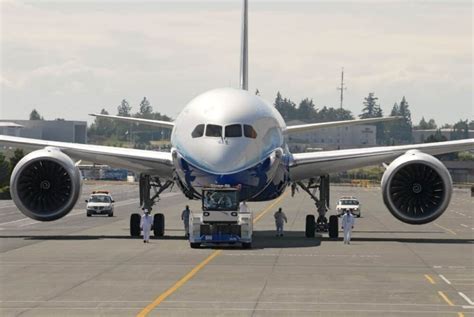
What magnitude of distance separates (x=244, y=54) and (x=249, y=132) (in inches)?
718

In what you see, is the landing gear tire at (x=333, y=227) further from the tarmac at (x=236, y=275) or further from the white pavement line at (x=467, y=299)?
the white pavement line at (x=467, y=299)

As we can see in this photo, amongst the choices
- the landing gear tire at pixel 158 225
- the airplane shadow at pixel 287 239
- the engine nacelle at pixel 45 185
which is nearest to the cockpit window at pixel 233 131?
the airplane shadow at pixel 287 239

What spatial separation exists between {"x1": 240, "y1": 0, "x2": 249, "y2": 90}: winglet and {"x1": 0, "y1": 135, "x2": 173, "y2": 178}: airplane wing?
462 inches

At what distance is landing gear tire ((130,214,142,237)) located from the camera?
4856cm

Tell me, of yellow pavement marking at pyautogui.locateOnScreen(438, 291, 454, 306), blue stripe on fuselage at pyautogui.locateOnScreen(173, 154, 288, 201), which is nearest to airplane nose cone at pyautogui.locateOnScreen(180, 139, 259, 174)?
blue stripe on fuselage at pyautogui.locateOnScreen(173, 154, 288, 201)

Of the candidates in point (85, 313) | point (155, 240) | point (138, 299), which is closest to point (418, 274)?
point (138, 299)

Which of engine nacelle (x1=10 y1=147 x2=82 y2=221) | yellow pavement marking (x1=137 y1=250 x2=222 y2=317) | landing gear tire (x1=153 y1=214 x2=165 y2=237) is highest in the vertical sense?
engine nacelle (x1=10 y1=147 x2=82 y2=221)

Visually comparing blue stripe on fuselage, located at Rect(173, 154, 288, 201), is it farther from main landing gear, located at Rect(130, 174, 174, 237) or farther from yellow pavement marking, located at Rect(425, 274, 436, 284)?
yellow pavement marking, located at Rect(425, 274, 436, 284)

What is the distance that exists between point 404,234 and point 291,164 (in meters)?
8.88

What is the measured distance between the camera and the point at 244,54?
198 ft

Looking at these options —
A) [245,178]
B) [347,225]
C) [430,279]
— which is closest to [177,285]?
[430,279]

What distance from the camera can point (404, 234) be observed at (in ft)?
174

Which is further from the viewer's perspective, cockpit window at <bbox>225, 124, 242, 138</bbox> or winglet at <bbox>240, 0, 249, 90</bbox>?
winglet at <bbox>240, 0, 249, 90</bbox>

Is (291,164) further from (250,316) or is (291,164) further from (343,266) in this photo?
(250,316)
